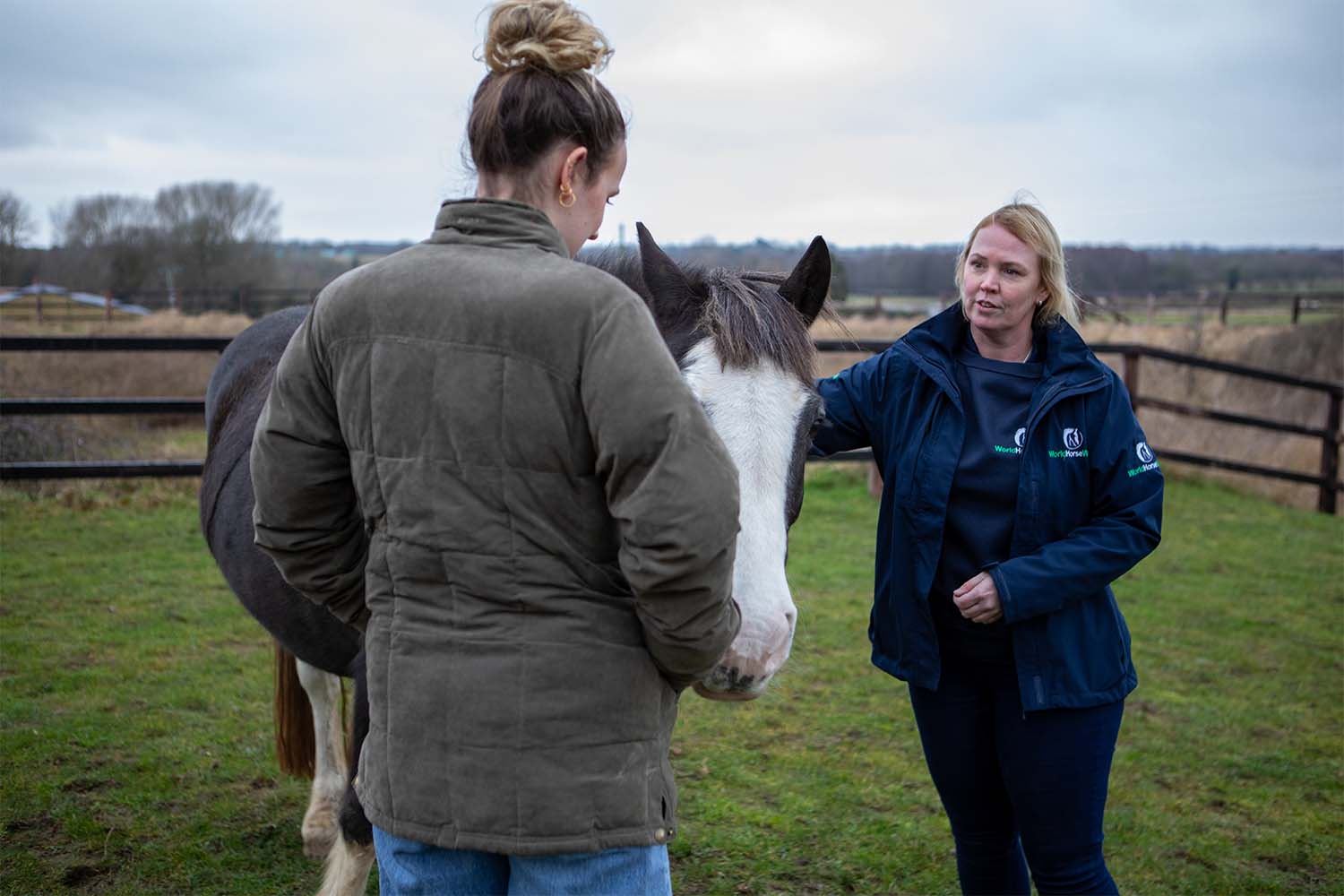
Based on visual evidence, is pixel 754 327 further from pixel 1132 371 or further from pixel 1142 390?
pixel 1142 390

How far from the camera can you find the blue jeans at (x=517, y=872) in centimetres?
127

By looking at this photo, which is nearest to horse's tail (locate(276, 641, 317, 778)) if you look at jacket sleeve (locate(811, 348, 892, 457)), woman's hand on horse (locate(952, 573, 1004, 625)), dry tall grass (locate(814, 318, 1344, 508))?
jacket sleeve (locate(811, 348, 892, 457))

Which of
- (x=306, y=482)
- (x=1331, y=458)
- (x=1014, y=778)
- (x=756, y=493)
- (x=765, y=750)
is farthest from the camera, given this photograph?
(x=1331, y=458)

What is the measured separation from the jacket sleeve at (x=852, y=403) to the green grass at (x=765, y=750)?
0.68 metres

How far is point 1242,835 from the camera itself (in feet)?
11.2

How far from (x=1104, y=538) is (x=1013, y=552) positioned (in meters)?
0.19

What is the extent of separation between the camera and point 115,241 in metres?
22.8

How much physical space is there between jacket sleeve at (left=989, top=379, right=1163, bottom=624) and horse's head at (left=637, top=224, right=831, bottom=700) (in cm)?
53

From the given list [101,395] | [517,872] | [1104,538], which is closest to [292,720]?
[517,872]

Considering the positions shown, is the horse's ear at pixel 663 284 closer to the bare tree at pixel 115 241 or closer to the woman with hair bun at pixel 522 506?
the woman with hair bun at pixel 522 506

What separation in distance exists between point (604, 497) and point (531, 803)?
1.33ft

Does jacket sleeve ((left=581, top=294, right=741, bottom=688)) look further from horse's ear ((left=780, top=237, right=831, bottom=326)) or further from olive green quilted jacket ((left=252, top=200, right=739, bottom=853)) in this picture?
horse's ear ((left=780, top=237, right=831, bottom=326))

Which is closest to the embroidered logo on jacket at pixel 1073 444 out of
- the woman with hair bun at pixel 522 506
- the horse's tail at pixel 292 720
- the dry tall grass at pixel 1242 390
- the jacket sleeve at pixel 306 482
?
the woman with hair bun at pixel 522 506

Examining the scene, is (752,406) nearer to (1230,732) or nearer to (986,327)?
(986,327)
